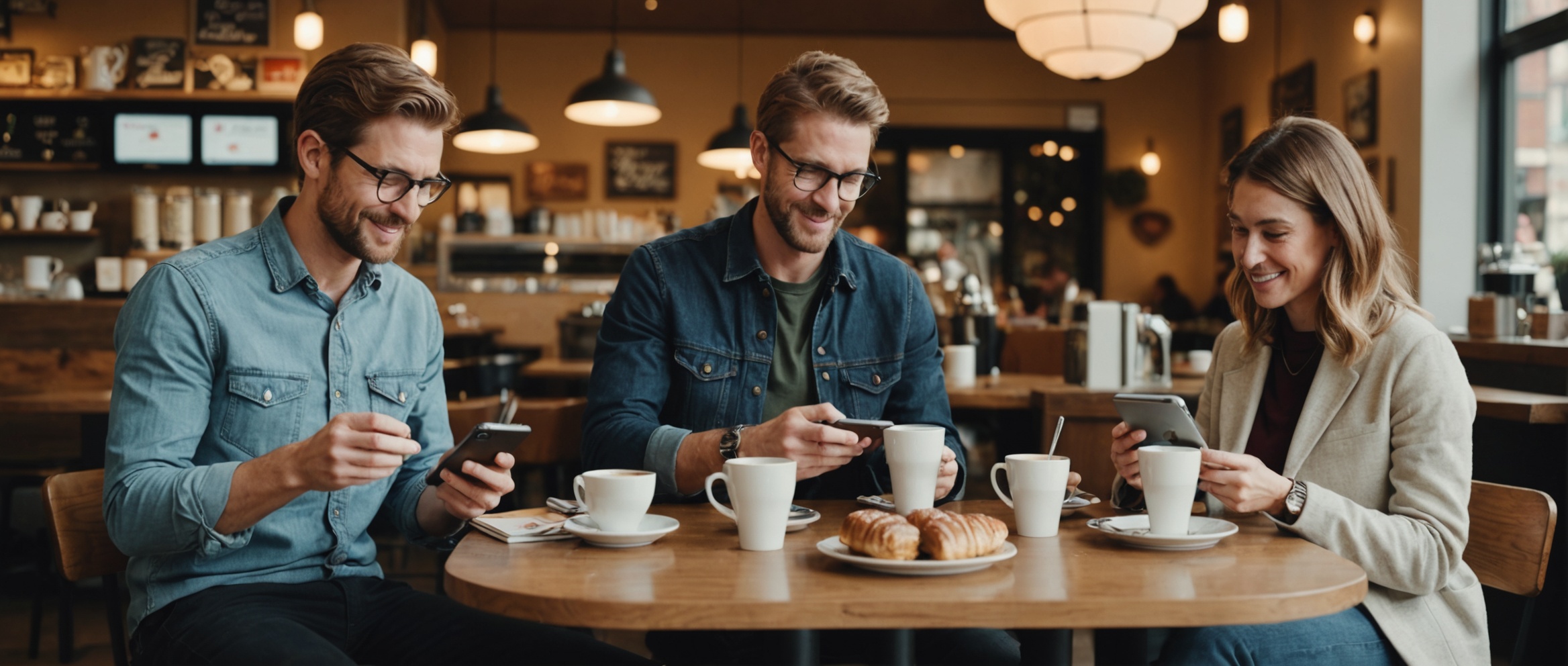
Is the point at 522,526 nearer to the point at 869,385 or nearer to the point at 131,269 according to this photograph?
the point at 869,385

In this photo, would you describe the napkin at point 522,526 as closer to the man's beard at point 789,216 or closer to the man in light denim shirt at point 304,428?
the man in light denim shirt at point 304,428

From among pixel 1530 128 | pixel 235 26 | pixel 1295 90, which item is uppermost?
pixel 235 26

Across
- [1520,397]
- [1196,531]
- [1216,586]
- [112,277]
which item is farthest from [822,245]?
[112,277]

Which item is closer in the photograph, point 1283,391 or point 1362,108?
point 1283,391

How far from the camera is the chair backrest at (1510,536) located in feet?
5.19

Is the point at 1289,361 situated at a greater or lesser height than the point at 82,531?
greater

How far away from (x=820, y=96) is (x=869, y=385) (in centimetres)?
52

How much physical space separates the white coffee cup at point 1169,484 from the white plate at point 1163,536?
0.07ft

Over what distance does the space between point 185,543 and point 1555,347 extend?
3.65 meters

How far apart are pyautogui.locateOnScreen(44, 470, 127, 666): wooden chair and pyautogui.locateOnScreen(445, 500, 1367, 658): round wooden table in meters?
0.66

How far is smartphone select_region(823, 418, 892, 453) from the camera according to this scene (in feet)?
4.56

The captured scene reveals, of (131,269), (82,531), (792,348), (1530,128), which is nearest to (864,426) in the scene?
(792,348)

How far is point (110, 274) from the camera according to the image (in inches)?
266

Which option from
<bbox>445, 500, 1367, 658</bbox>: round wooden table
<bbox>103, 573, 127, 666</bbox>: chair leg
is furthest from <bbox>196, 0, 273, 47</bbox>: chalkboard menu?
<bbox>445, 500, 1367, 658</bbox>: round wooden table
